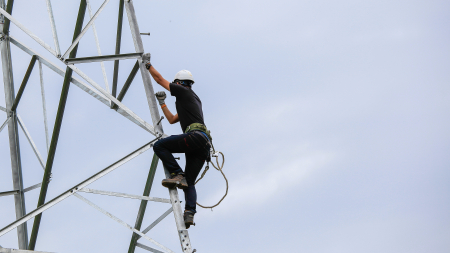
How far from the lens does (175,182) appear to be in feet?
28.4

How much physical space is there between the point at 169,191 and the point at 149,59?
7.18 ft

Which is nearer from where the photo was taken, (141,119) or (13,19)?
(141,119)

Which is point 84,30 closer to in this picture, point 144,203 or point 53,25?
point 53,25

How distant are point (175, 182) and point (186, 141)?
628mm

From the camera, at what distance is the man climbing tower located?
875 centimetres

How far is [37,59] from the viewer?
10.9 meters

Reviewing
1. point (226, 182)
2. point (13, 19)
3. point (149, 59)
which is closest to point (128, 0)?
point (149, 59)

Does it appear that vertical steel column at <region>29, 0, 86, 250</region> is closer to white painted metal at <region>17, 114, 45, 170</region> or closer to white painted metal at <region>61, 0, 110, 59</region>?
white painted metal at <region>61, 0, 110, 59</region>

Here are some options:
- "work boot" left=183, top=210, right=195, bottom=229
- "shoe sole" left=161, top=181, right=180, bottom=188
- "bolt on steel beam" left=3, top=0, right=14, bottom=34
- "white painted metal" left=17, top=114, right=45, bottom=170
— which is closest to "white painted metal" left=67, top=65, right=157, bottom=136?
"shoe sole" left=161, top=181, right=180, bottom=188

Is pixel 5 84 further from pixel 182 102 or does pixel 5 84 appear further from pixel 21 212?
pixel 182 102

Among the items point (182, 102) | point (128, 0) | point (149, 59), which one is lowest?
point (182, 102)

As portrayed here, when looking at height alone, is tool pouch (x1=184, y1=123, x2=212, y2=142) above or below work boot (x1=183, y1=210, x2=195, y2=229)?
above

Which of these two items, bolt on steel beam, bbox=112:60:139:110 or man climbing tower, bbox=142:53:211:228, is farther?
bolt on steel beam, bbox=112:60:139:110

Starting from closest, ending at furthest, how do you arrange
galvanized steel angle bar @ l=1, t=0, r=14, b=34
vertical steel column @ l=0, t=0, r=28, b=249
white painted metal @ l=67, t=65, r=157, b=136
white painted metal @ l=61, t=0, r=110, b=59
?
white painted metal @ l=67, t=65, r=157, b=136
white painted metal @ l=61, t=0, r=110, b=59
galvanized steel angle bar @ l=1, t=0, r=14, b=34
vertical steel column @ l=0, t=0, r=28, b=249
